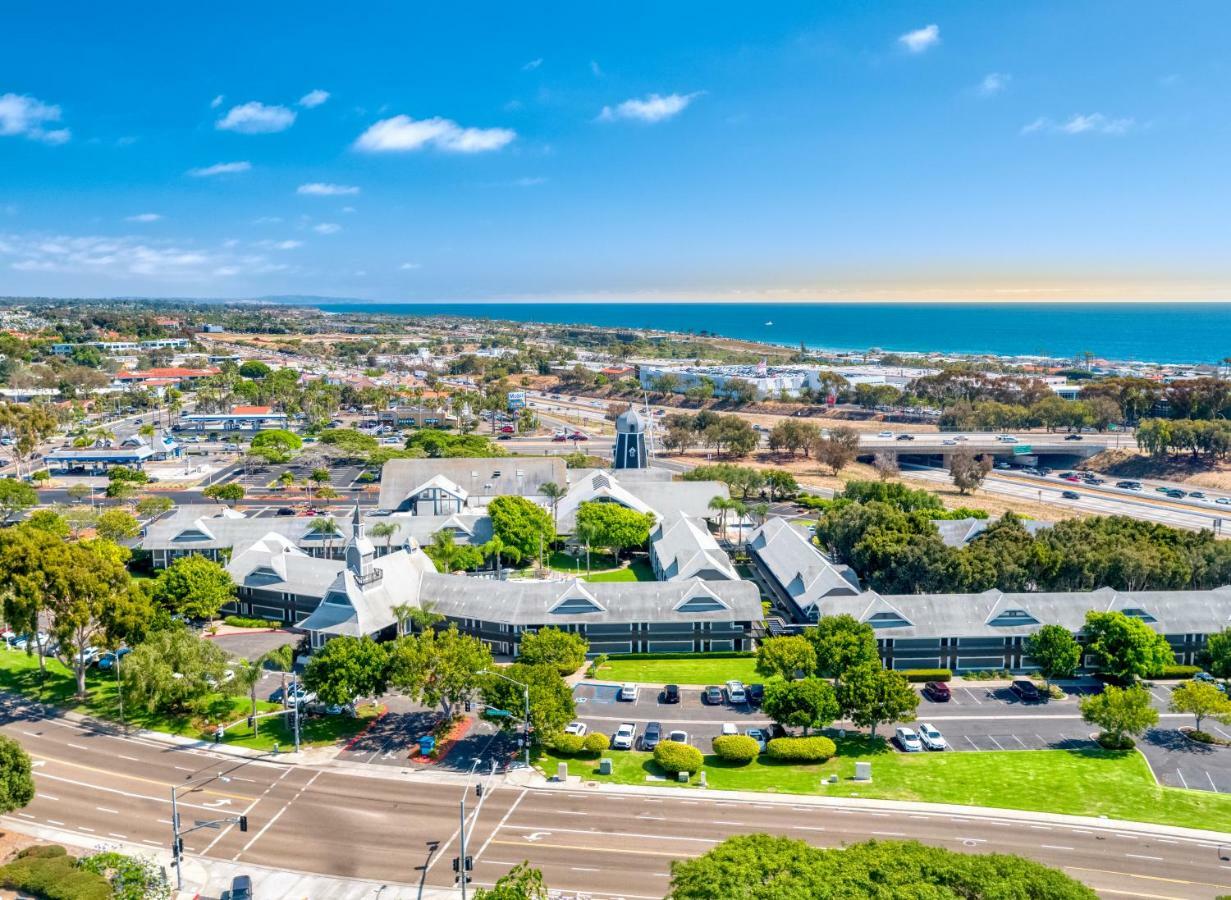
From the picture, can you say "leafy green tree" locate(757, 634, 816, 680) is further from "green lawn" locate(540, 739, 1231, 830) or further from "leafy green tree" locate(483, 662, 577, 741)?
"leafy green tree" locate(483, 662, 577, 741)

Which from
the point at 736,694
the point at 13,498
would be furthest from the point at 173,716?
the point at 13,498

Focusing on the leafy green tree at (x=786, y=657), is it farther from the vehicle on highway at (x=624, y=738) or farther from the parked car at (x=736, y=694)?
the vehicle on highway at (x=624, y=738)

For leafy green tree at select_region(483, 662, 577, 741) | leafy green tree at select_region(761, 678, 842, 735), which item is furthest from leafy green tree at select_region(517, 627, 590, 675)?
leafy green tree at select_region(761, 678, 842, 735)

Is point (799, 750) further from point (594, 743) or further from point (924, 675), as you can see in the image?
point (924, 675)

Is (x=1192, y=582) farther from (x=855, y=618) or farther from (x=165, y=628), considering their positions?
(x=165, y=628)

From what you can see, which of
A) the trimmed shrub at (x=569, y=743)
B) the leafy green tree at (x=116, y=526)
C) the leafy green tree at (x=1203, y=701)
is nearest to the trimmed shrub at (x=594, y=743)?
the trimmed shrub at (x=569, y=743)

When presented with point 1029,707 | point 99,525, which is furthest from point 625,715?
point 99,525
